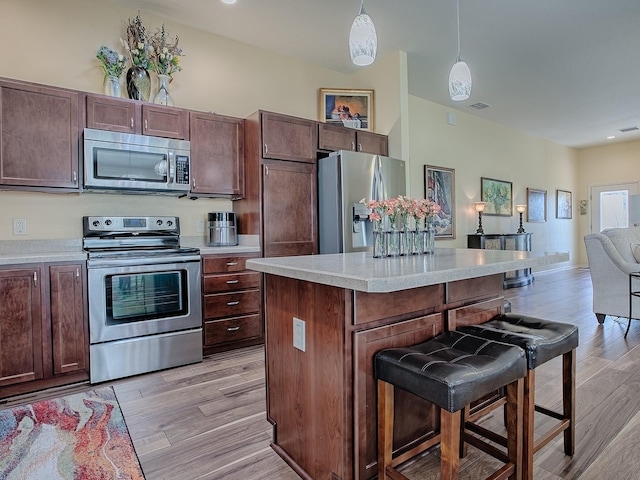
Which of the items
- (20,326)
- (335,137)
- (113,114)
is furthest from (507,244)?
(20,326)

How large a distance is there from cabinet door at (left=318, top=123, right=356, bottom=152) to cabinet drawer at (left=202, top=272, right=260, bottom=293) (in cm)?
152

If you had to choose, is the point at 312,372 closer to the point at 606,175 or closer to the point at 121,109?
the point at 121,109

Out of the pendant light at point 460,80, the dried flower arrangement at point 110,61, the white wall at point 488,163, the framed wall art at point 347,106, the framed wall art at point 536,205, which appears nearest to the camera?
the pendant light at point 460,80

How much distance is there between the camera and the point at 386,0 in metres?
3.23

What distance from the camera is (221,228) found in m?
3.64

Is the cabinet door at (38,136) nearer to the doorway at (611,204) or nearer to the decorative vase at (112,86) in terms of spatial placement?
the decorative vase at (112,86)

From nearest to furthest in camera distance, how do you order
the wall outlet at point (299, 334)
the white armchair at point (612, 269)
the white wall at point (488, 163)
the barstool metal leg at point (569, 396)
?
the wall outlet at point (299, 334)
the barstool metal leg at point (569, 396)
the white armchair at point (612, 269)
the white wall at point (488, 163)

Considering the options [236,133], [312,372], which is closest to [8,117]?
[236,133]

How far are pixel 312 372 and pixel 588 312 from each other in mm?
4507

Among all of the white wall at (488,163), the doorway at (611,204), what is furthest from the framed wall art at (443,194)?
the doorway at (611,204)

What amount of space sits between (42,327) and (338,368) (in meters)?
2.21

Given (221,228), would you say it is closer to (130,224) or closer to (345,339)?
(130,224)

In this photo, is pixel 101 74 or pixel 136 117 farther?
pixel 101 74

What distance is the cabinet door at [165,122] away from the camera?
124 inches
